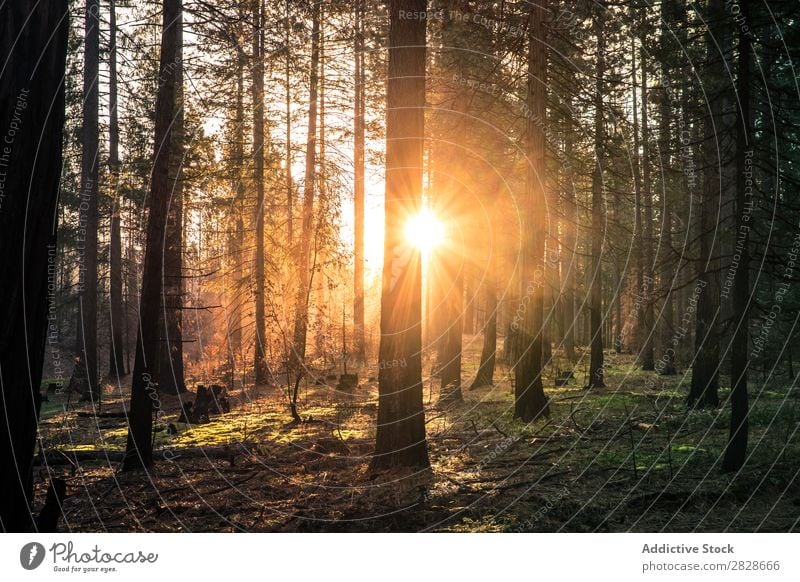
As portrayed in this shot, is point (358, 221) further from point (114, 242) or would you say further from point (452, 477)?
point (452, 477)

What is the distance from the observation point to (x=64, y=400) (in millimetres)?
19422

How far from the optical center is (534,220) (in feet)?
45.3

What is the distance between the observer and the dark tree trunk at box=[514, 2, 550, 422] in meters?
13.5

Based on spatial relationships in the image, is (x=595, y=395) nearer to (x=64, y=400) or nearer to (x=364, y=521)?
(x=364, y=521)

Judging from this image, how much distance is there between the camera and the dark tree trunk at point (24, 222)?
5336 millimetres

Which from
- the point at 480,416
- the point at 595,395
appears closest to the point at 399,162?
the point at 480,416

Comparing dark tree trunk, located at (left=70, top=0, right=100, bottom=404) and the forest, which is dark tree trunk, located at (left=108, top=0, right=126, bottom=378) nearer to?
the forest

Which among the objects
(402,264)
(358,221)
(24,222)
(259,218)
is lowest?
(402,264)

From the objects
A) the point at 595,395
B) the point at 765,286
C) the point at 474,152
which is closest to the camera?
the point at 595,395

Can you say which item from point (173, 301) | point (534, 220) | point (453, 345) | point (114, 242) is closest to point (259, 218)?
point (173, 301)

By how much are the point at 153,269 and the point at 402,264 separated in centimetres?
440

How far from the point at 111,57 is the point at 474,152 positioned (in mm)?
12905

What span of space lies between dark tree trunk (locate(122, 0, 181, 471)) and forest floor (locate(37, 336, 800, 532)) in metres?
0.60

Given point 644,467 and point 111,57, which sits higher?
point 111,57
